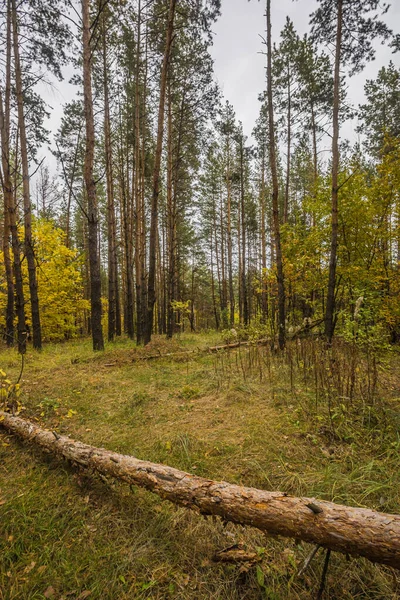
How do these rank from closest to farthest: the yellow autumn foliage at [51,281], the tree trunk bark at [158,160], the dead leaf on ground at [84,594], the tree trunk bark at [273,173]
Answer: the dead leaf on ground at [84,594] → the tree trunk bark at [273,173] → the tree trunk bark at [158,160] → the yellow autumn foliage at [51,281]

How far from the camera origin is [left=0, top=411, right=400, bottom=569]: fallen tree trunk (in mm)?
1296

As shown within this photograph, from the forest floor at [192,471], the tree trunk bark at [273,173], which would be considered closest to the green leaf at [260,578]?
the forest floor at [192,471]

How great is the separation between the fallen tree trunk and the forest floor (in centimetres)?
29

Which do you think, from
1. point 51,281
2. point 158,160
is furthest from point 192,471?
point 51,281

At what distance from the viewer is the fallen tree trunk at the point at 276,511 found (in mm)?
1296

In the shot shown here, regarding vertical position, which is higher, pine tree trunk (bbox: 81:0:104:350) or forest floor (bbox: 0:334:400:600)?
pine tree trunk (bbox: 81:0:104:350)

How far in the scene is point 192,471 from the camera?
2432 millimetres

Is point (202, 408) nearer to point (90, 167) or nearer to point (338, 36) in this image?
point (90, 167)

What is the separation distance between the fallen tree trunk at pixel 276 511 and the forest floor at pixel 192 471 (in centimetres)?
29

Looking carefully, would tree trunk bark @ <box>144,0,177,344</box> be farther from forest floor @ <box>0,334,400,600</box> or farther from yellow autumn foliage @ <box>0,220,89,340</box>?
yellow autumn foliage @ <box>0,220,89,340</box>

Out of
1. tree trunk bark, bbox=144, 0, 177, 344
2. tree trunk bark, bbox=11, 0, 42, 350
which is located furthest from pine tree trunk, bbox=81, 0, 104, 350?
tree trunk bark, bbox=11, 0, 42, 350

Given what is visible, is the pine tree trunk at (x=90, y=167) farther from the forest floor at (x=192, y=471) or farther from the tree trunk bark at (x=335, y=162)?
the tree trunk bark at (x=335, y=162)

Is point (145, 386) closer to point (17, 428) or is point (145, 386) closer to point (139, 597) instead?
point (17, 428)

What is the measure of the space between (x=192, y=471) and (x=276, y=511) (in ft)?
3.70
